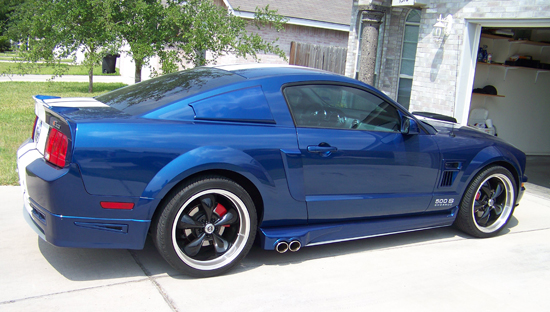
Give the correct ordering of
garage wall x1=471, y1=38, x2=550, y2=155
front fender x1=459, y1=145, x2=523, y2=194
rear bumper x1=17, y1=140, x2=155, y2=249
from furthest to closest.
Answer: garage wall x1=471, y1=38, x2=550, y2=155 < front fender x1=459, y1=145, x2=523, y2=194 < rear bumper x1=17, y1=140, x2=155, y2=249

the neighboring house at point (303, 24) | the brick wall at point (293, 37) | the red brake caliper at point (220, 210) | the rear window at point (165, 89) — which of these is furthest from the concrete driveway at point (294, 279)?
the brick wall at point (293, 37)

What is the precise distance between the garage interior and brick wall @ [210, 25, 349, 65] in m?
7.45

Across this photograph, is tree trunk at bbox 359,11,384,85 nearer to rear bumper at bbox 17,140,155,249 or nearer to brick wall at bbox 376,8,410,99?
brick wall at bbox 376,8,410,99

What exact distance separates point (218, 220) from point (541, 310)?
8.14 feet

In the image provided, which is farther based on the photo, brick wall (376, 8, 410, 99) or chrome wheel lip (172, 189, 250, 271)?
brick wall (376, 8, 410, 99)

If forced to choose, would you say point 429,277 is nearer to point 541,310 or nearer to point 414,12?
point 541,310

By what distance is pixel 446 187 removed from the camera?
182 inches

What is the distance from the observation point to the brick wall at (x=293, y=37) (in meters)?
16.4

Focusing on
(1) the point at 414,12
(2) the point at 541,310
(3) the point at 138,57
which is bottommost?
(2) the point at 541,310

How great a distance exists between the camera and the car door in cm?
392

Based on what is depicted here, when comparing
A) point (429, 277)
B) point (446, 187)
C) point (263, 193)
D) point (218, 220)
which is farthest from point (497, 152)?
point (218, 220)

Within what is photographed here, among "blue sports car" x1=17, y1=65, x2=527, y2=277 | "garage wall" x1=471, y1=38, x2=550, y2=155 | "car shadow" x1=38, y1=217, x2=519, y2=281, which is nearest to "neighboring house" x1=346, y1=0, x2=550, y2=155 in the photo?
"garage wall" x1=471, y1=38, x2=550, y2=155

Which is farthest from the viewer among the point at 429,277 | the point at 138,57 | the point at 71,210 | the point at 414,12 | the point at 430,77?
the point at 414,12

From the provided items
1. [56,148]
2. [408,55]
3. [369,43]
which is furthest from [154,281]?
[408,55]
